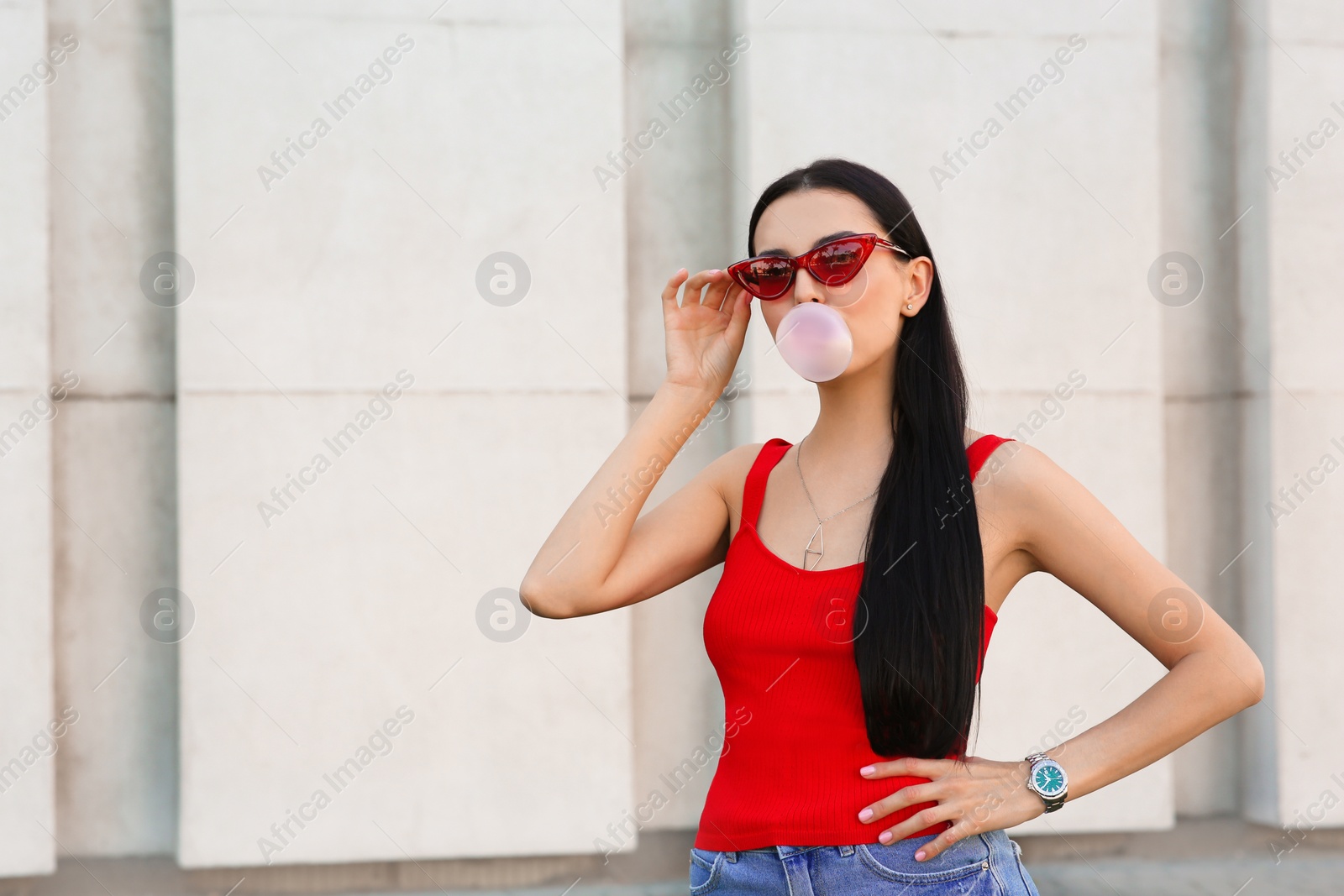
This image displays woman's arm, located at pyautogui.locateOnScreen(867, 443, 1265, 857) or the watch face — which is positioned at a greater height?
woman's arm, located at pyautogui.locateOnScreen(867, 443, 1265, 857)

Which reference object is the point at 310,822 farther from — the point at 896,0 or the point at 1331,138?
the point at 1331,138

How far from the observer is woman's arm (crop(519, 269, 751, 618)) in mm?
1892

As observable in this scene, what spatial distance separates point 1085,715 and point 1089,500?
318 centimetres

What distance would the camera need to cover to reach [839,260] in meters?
1.72

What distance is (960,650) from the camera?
1.62 metres

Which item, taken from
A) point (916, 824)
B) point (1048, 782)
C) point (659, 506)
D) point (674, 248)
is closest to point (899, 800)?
point (916, 824)

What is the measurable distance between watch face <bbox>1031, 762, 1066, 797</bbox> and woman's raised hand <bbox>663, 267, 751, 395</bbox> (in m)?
0.86

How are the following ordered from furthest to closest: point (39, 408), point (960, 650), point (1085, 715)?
point (1085, 715) < point (39, 408) < point (960, 650)

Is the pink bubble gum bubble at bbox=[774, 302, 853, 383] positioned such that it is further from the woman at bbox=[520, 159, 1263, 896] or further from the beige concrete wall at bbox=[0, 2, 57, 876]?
the beige concrete wall at bbox=[0, 2, 57, 876]

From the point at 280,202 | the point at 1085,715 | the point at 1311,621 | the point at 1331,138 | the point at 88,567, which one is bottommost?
the point at 1085,715

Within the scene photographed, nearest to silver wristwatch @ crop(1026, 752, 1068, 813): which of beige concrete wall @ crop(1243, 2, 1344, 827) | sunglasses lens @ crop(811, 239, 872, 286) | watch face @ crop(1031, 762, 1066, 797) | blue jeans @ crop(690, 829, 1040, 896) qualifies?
watch face @ crop(1031, 762, 1066, 797)

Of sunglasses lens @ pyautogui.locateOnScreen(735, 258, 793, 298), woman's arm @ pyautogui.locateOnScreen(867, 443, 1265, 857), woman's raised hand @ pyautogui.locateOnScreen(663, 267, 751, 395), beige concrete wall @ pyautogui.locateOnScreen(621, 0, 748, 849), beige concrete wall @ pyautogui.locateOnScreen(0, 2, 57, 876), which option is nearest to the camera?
woman's arm @ pyautogui.locateOnScreen(867, 443, 1265, 857)

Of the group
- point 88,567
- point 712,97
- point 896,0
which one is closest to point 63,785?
point 88,567

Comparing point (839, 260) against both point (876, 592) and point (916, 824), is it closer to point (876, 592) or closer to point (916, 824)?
point (876, 592)
